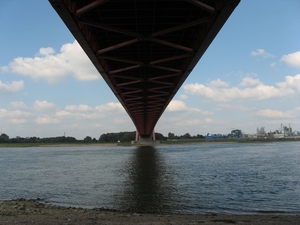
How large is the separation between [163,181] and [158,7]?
9213 millimetres

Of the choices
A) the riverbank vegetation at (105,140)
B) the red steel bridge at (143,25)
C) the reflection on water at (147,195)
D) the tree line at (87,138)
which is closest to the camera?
the reflection on water at (147,195)

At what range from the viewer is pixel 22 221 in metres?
7.00

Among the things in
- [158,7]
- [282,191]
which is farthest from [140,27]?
[282,191]

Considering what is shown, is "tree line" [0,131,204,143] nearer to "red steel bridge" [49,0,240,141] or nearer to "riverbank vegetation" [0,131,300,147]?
"riverbank vegetation" [0,131,300,147]

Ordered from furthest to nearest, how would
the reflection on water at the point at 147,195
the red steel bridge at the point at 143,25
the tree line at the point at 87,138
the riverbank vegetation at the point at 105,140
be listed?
the tree line at the point at 87,138
the riverbank vegetation at the point at 105,140
the red steel bridge at the point at 143,25
the reflection on water at the point at 147,195

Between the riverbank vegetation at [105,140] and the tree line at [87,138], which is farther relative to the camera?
the tree line at [87,138]

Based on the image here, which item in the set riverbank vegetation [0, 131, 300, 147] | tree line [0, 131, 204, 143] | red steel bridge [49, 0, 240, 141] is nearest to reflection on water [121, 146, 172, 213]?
red steel bridge [49, 0, 240, 141]

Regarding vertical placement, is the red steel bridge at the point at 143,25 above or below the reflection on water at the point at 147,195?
above

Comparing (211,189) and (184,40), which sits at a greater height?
(184,40)

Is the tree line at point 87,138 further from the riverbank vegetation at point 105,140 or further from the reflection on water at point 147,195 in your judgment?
the reflection on water at point 147,195

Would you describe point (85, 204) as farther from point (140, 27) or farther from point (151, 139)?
point (151, 139)

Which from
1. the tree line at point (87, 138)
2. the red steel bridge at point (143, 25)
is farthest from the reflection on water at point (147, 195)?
the tree line at point (87, 138)

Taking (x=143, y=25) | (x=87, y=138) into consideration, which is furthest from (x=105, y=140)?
(x=143, y=25)

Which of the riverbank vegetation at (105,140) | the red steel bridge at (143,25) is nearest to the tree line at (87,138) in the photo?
the riverbank vegetation at (105,140)
